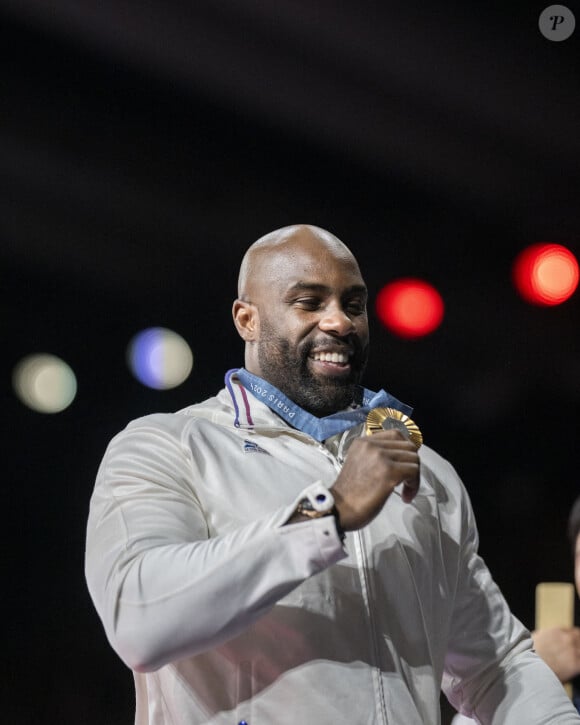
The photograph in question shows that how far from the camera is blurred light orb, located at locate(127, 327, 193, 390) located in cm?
388

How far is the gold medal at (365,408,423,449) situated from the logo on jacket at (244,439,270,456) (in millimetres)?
220

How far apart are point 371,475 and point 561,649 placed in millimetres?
1973

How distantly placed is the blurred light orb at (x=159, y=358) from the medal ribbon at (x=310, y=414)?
186cm

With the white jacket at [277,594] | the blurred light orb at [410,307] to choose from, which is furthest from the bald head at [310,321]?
the blurred light orb at [410,307]

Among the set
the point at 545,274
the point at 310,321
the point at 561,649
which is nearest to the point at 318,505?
the point at 310,321

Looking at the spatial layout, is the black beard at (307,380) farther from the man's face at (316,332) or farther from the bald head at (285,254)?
the bald head at (285,254)

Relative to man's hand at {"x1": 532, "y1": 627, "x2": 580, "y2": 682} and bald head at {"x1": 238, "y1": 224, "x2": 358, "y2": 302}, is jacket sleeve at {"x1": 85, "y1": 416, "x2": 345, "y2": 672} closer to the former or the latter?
bald head at {"x1": 238, "y1": 224, "x2": 358, "y2": 302}

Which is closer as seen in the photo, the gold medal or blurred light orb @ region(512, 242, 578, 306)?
the gold medal

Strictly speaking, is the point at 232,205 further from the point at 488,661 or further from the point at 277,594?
the point at 277,594

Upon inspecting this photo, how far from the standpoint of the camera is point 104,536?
63.0 inches

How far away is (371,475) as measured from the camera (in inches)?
60.4

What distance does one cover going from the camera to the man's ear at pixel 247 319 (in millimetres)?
→ 2215

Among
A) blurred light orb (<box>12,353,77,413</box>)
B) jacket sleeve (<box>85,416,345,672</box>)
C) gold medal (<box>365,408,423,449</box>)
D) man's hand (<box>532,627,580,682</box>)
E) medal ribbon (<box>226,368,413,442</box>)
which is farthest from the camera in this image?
blurred light orb (<box>12,353,77,413</box>)

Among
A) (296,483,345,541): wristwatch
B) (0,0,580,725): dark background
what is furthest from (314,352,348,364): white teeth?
(0,0,580,725): dark background
